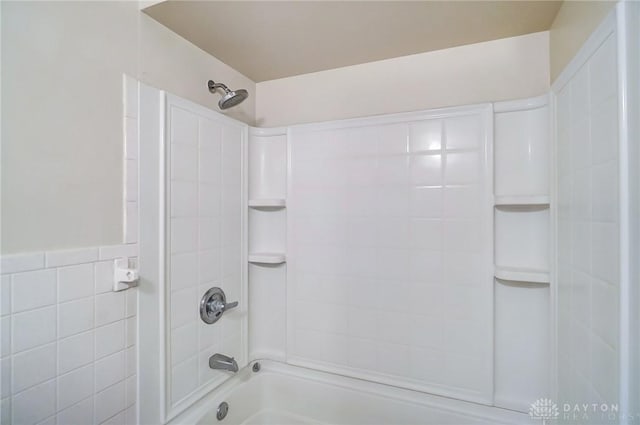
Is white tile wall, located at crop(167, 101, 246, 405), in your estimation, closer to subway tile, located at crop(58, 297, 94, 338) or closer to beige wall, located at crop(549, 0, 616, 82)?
subway tile, located at crop(58, 297, 94, 338)

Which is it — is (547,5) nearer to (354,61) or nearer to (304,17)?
(354,61)

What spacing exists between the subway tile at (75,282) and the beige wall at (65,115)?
78 millimetres

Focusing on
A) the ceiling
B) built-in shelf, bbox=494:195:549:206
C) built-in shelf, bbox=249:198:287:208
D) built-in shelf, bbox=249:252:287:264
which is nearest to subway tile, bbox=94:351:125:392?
built-in shelf, bbox=249:252:287:264

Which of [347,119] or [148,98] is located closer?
[148,98]

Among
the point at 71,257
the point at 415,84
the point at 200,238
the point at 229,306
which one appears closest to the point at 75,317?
the point at 71,257

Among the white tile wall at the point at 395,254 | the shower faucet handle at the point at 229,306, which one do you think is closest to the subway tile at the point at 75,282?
the shower faucet handle at the point at 229,306

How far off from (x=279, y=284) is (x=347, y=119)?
993mm

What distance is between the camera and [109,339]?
1.01 m

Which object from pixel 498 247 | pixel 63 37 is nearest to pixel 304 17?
pixel 63 37

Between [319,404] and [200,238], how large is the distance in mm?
1048

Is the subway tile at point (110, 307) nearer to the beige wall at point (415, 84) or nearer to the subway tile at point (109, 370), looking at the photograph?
the subway tile at point (109, 370)

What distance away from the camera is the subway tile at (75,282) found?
89 cm

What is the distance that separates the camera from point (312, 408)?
5.12 feet

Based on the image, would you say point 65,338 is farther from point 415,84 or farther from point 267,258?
point 415,84
